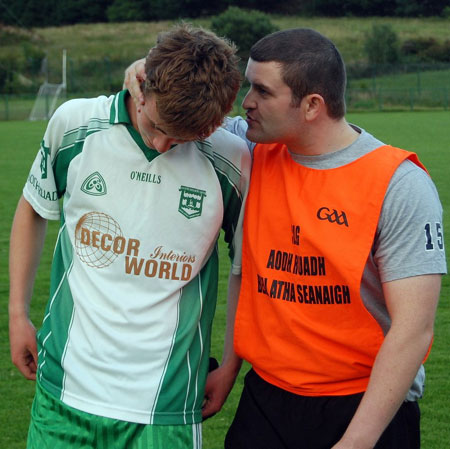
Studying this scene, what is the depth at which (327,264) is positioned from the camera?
2463 millimetres

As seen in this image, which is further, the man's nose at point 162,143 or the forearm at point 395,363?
the man's nose at point 162,143

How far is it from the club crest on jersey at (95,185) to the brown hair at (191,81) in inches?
12.3

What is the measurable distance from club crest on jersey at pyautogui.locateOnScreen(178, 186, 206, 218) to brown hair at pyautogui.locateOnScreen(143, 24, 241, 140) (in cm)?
22

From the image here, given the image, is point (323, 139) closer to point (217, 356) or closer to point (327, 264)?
point (327, 264)

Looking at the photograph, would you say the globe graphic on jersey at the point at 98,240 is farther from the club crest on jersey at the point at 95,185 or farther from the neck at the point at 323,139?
the neck at the point at 323,139

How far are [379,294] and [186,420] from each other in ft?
2.21

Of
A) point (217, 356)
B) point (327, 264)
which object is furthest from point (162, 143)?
point (217, 356)

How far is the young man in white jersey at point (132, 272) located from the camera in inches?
97.7

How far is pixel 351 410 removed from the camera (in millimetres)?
2553

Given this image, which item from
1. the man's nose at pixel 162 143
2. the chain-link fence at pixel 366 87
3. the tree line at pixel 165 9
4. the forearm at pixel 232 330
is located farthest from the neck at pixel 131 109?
the tree line at pixel 165 9

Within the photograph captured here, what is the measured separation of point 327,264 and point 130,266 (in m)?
0.56

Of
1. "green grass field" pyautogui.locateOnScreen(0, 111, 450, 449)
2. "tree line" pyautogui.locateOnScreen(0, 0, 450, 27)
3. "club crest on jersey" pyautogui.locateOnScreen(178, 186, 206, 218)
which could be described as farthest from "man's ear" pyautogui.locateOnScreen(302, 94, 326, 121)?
"tree line" pyautogui.locateOnScreen(0, 0, 450, 27)

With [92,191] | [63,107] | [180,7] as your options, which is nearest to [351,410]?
[92,191]

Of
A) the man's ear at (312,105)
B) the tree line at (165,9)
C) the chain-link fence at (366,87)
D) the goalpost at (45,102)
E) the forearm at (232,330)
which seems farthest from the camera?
the tree line at (165,9)
